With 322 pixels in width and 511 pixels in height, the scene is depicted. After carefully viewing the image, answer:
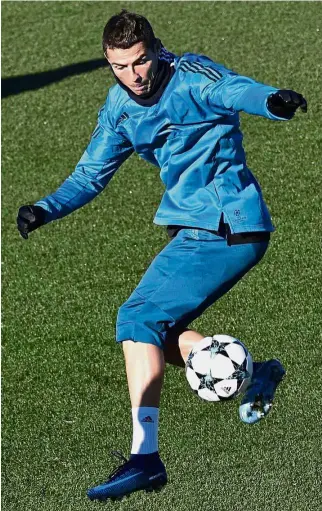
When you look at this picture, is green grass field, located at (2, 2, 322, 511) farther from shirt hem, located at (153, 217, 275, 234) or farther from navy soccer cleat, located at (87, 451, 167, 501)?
shirt hem, located at (153, 217, 275, 234)

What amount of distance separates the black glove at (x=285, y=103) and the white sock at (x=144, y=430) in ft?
5.38

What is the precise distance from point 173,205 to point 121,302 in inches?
135

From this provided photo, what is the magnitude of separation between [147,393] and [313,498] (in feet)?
4.63

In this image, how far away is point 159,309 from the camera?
5551 millimetres

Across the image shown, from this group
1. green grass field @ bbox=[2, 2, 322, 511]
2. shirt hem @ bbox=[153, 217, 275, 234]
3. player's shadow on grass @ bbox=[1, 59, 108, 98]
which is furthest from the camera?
player's shadow on grass @ bbox=[1, 59, 108, 98]

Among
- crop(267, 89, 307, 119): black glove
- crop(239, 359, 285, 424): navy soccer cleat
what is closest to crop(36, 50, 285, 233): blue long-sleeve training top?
crop(267, 89, 307, 119): black glove

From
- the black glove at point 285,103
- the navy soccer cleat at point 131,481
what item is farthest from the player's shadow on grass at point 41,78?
the black glove at point 285,103

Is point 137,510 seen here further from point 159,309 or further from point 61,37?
point 61,37

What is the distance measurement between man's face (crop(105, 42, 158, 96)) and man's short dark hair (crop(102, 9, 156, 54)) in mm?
24

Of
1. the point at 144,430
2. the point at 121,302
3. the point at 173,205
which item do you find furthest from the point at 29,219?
the point at 121,302

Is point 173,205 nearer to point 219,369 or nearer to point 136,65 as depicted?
point 136,65

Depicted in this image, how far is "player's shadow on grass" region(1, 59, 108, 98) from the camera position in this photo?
1381 centimetres

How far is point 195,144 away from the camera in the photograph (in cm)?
555

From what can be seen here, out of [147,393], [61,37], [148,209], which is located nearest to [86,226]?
[148,209]
